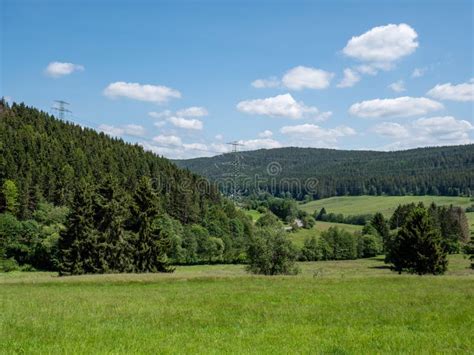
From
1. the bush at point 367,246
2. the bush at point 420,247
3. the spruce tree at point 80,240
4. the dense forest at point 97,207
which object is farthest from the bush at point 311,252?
the spruce tree at point 80,240

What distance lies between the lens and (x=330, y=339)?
1248 centimetres

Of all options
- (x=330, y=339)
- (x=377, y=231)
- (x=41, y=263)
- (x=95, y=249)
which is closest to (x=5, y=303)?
(x=330, y=339)

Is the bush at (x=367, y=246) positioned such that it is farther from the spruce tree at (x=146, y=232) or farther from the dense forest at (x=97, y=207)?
the spruce tree at (x=146, y=232)

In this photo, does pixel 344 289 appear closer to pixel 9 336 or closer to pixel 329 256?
pixel 9 336

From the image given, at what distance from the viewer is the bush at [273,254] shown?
51906 millimetres

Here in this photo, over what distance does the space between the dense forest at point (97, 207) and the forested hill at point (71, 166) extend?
305mm

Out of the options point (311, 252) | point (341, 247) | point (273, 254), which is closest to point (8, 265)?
point (273, 254)

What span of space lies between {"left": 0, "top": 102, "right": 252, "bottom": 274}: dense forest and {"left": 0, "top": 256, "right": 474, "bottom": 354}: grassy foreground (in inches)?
1268

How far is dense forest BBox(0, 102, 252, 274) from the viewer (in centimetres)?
5484

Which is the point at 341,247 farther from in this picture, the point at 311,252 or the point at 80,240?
the point at 80,240

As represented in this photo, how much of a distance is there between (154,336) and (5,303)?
1137 cm

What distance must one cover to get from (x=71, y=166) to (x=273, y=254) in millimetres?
95554

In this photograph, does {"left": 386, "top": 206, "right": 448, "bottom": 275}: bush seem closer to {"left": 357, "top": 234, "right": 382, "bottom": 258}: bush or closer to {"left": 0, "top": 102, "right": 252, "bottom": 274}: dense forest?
{"left": 0, "top": 102, "right": 252, "bottom": 274}: dense forest

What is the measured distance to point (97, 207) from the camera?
56.8 m
